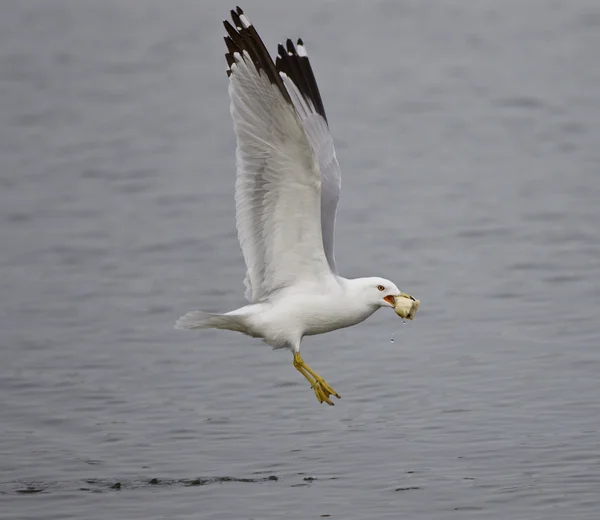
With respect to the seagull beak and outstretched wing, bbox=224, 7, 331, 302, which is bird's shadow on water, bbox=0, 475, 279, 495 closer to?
outstretched wing, bbox=224, 7, 331, 302

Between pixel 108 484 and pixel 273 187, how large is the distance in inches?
116

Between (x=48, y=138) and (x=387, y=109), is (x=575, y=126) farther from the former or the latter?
(x=48, y=138)

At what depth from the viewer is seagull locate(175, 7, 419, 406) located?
911 cm

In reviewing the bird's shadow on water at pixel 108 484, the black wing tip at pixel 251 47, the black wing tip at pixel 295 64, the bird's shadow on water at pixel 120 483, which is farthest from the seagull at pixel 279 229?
the bird's shadow on water at pixel 108 484

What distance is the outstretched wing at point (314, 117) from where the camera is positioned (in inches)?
406

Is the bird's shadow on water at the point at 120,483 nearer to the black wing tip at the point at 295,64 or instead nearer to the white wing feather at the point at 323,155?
the white wing feather at the point at 323,155

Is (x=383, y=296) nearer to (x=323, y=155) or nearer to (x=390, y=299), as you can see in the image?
(x=390, y=299)

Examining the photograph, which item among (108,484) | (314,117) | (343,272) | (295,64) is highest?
(295,64)

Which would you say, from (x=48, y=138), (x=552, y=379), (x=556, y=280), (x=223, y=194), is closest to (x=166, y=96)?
(x=48, y=138)

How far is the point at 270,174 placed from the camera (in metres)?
9.35

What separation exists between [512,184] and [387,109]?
19.8ft

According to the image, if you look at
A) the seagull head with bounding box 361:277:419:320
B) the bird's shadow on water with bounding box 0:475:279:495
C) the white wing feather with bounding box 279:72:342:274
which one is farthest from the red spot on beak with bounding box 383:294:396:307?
the bird's shadow on water with bounding box 0:475:279:495

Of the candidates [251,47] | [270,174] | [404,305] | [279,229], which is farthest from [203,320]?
[251,47]

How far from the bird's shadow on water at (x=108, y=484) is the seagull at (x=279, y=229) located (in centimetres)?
133
